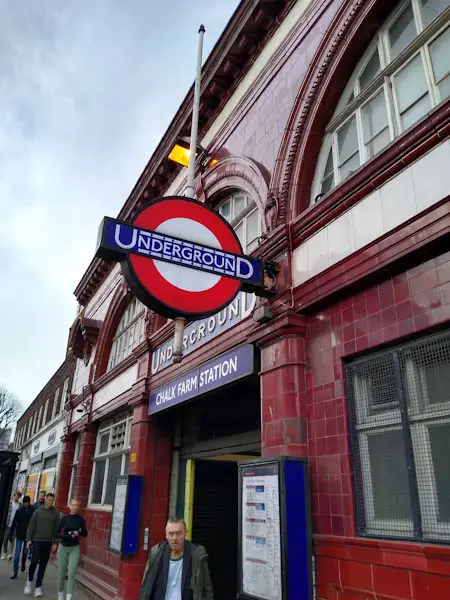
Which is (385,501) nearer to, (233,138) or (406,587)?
(406,587)

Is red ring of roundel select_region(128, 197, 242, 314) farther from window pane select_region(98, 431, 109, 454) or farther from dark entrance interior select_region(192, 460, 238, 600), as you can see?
window pane select_region(98, 431, 109, 454)

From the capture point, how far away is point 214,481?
370 inches

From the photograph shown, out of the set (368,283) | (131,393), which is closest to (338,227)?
(368,283)

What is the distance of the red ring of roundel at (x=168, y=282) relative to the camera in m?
5.14

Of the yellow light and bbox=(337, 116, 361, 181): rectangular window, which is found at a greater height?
the yellow light

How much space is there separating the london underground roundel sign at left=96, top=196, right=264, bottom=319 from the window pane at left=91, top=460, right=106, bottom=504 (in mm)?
9047

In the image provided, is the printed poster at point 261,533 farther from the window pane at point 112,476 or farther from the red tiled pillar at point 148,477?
the window pane at point 112,476

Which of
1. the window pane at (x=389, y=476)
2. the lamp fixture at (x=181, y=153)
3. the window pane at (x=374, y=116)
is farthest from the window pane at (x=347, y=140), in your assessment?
the lamp fixture at (x=181, y=153)

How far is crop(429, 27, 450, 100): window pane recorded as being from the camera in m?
4.98

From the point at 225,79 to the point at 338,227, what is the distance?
5.18 meters

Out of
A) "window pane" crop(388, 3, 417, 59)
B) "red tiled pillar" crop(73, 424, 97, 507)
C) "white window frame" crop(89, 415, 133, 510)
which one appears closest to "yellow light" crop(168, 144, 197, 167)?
"window pane" crop(388, 3, 417, 59)

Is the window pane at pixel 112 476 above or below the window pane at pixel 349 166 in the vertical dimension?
below

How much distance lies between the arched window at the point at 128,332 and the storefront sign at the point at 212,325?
2677 mm

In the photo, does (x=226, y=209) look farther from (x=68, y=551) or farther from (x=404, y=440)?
(x=68, y=551)
